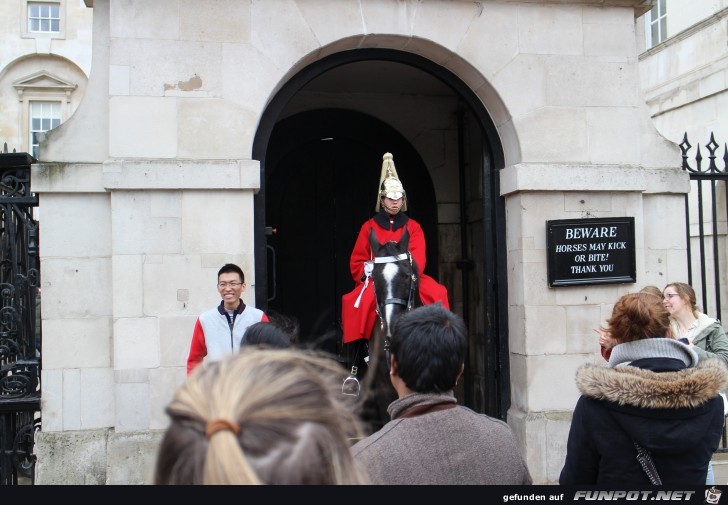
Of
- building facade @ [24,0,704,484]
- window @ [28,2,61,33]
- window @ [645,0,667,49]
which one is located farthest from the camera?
window @ [28,2,61,33]

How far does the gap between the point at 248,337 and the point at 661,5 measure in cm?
1466

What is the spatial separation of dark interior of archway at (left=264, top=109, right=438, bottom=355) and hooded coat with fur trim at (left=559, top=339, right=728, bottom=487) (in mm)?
6533

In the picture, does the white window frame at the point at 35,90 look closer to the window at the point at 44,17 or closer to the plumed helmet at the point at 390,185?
the window at the point at 44,17

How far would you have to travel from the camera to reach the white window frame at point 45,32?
981 inches

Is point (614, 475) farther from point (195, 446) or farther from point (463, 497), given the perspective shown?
point (195, 446)

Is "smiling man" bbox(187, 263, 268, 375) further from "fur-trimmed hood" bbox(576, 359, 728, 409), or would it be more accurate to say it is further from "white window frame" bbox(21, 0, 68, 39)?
"white window frame" bbox(21, 0, 68, 39)

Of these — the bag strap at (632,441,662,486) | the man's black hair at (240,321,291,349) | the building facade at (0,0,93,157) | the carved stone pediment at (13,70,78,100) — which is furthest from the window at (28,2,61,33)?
the bag strap at (632,441,662,486)

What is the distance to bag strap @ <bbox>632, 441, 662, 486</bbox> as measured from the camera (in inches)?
110

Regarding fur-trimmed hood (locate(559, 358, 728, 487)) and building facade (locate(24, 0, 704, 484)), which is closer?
fur-trimmed hood (locate(559, 358, 728, 487))

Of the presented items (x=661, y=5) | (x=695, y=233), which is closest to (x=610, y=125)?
(x=695, y=233)

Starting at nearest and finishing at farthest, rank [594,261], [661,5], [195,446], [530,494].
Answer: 1. [195,446]
2. [530,494]
3. [594,261]
4. [661,5]

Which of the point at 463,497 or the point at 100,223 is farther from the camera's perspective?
the point at 100,223

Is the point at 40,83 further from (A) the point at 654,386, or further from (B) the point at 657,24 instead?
(A) the point at 654,386

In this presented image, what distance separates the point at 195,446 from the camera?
136 centimetres
